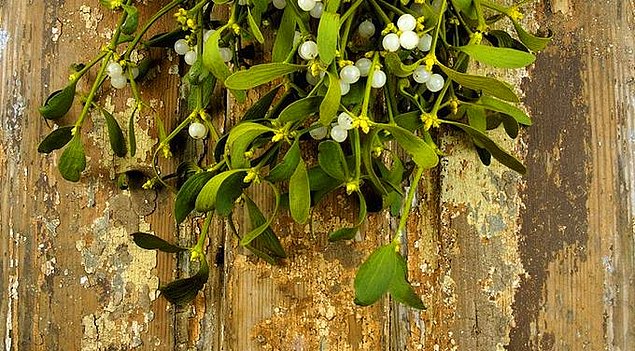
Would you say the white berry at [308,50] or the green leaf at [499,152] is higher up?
the white berry at [308,50]

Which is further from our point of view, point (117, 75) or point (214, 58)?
point (117, 75)

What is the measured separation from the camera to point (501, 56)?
0.67 m

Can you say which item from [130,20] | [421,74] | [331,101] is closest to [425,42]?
[421,74]

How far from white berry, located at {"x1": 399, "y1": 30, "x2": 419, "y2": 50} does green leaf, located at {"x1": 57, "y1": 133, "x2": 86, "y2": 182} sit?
289mm

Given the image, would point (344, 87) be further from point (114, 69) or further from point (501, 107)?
point (114, 69)

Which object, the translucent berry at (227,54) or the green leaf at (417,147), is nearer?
the green leaf at (417,147)

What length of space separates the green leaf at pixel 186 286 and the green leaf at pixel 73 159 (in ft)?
0.41

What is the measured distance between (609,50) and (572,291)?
0.23 metres

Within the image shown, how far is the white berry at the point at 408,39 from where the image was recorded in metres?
0.69

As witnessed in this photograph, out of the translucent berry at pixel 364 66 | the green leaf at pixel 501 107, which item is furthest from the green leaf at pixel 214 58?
the green leaf at pixel 501 107

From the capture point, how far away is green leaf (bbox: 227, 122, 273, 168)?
67cm

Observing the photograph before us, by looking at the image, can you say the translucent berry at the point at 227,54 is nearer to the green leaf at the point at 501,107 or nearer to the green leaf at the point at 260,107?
the green leaf at the point at 260,107

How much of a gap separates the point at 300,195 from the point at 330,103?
0.08m

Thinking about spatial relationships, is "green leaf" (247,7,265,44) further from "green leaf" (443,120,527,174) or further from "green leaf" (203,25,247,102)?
"green leaf" (443,120,527,174)
